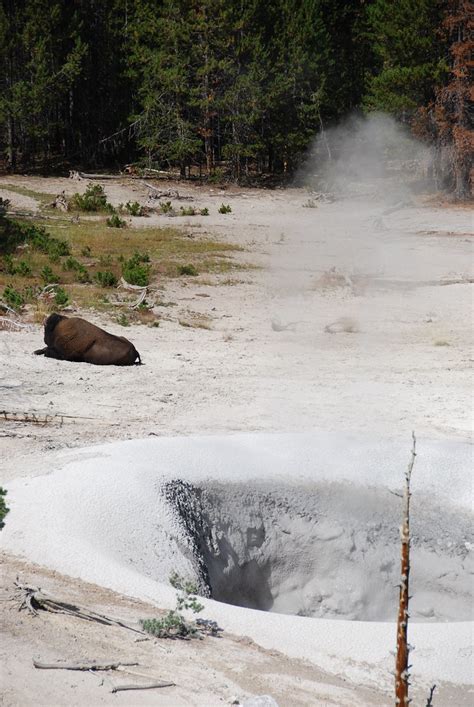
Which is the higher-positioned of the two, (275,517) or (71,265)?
(71,265)

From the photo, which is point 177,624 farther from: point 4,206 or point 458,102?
point 458,102

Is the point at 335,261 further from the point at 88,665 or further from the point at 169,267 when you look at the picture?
the point at 88,665

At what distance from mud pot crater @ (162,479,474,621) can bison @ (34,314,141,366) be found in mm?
4506

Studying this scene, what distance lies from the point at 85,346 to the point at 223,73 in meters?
26.4

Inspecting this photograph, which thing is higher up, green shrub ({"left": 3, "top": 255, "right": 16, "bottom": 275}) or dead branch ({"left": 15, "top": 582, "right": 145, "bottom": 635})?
green shrub ({"left": 3, "top": 255, "right": 16, "bottom": 275})

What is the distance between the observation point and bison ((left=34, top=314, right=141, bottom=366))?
13.3 m

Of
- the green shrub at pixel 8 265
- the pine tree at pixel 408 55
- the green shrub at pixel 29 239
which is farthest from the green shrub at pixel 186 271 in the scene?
the pine tree at pixel 408 55

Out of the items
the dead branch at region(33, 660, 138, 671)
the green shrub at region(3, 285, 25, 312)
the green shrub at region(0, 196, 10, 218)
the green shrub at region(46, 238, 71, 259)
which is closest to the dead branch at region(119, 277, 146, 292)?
the green shrub at region(3, 285, 25, 312)

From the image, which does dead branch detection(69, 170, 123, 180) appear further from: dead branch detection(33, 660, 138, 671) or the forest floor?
dead branch detection(33, 660, 138, 671)

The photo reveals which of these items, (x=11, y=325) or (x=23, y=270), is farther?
(x=23, y=270)

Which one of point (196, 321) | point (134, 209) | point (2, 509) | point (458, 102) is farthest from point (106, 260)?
point (2, 509)

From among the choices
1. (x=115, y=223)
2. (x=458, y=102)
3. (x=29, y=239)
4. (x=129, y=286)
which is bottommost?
(x=129, y=286)

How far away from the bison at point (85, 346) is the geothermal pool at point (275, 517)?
3424mm

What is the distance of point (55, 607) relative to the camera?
6117mm
